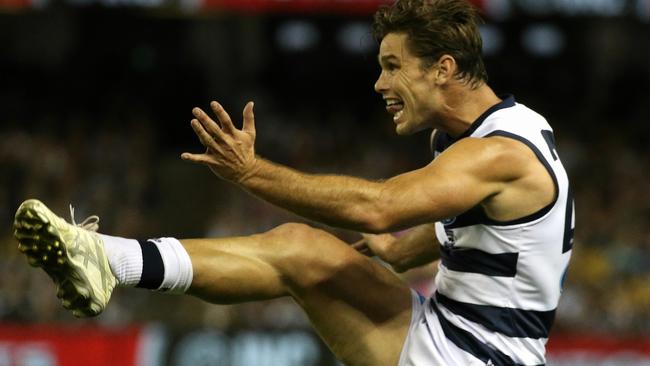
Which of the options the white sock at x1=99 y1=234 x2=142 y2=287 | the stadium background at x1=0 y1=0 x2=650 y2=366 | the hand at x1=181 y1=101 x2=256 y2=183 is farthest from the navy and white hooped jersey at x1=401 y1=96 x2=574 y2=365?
the stadium background at x1=0 y1=0 x2=650 y2=366

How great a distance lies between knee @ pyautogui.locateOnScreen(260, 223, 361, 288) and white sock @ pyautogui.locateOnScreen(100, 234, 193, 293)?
329 millimetres

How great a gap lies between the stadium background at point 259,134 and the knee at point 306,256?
3.65m

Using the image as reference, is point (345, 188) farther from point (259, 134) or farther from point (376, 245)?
point (259, 134)

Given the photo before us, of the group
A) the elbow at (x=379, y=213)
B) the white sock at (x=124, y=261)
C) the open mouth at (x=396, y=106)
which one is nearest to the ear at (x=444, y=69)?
the open mouth at (x=396, y=106)

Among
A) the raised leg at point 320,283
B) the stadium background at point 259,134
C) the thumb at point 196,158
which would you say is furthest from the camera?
the stadium background at point 259,134

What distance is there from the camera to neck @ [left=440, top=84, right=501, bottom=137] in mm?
4223

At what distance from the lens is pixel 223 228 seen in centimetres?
941

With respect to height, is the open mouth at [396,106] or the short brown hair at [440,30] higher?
the short brown hair at [440,30]

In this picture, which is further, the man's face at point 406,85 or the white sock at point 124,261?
the man's face at point 406,85

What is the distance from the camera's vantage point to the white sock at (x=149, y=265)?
13.2 ft

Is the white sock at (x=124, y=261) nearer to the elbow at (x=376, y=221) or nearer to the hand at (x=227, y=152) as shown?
the hand at (x=227, y=152)

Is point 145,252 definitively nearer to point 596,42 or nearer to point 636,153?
point 636,153

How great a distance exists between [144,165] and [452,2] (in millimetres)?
6471

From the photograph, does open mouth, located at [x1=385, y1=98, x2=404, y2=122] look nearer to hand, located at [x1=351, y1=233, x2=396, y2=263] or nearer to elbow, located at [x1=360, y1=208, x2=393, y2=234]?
elbow, located at [x1=360, y1=208, x2=393, y2=234]
